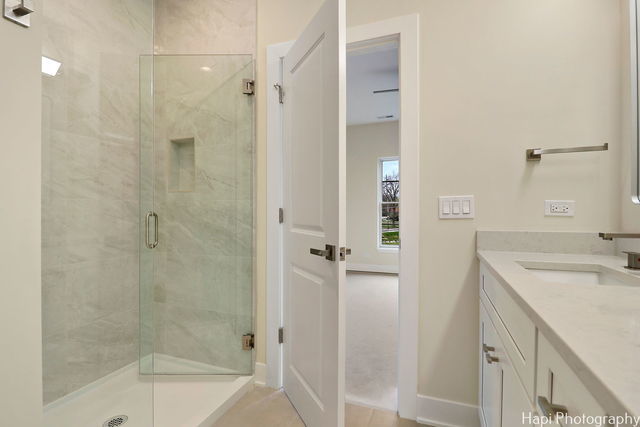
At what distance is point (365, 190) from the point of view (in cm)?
630

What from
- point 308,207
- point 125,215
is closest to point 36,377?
point 308,207

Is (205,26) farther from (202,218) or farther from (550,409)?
(550,409)

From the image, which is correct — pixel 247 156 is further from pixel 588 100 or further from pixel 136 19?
pixel 588 100

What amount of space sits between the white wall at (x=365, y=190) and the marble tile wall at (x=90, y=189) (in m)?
4.53

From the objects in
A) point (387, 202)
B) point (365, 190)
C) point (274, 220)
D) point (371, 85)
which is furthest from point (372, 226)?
point (274, 220)

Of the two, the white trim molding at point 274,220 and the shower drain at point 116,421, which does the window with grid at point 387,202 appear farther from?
the shower drain at point 116,421

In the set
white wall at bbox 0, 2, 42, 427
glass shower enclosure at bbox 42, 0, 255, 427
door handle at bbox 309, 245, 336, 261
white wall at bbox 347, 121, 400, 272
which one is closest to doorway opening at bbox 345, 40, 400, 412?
white wall at bbox 347, 121, 400, 272

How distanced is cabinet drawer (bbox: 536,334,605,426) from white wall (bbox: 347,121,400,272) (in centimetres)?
557

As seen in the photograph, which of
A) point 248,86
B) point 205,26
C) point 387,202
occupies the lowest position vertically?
point 387,202

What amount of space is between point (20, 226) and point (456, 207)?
5.88 ft

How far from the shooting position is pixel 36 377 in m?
0.96

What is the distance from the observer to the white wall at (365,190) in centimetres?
620

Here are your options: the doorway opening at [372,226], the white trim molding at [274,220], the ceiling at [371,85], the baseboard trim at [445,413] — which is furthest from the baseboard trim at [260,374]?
the ceiling at [371,85]

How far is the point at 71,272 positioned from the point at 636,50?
298cm
